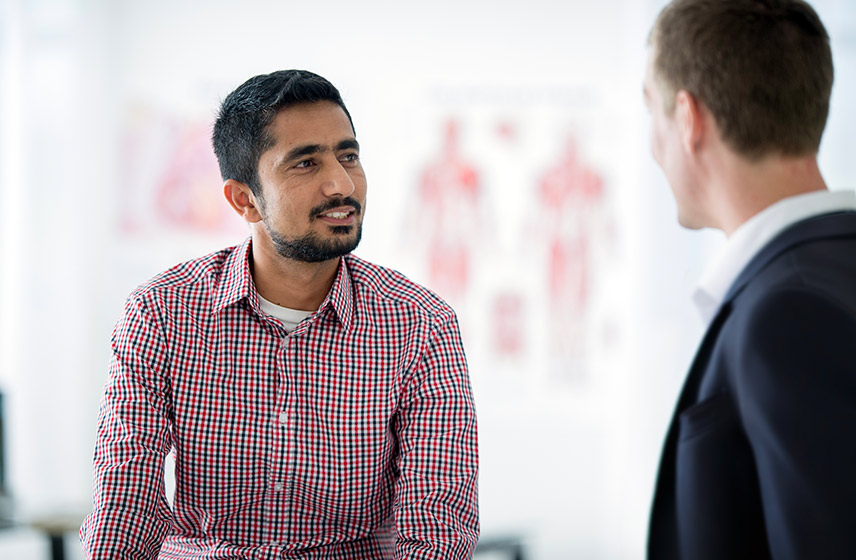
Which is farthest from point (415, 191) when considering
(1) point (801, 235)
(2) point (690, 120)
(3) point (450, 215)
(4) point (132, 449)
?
(1) point (801, 235)

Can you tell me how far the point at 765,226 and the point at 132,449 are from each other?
115 cm

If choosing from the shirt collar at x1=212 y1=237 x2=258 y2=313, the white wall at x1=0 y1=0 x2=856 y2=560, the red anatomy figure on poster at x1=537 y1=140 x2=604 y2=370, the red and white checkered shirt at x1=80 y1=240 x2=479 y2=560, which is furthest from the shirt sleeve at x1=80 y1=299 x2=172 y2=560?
the red anatomy figure on poster at x1=537 y1=140 x2=604 y2=370

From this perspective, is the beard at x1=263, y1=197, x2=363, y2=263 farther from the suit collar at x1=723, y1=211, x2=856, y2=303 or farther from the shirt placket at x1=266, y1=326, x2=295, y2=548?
the suit collar at x1=723, y1=211, x2=856, y2=303

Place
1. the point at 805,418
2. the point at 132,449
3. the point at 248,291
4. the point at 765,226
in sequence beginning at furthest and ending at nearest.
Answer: the point at 248,291 → the point at 132,449 → the point at 765,226 → the point at 805,418

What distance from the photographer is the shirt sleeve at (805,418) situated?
87 centimetres

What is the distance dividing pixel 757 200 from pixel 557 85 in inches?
110

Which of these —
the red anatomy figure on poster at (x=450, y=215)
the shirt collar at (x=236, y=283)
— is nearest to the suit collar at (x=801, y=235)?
the shirt collar at (x=236, y=283)

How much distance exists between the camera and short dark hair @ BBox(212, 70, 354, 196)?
1.61 metres

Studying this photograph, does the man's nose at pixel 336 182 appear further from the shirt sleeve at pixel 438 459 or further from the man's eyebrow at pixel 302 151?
the shirt sleeve at pixel 438 459

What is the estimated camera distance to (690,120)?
3.66 ft

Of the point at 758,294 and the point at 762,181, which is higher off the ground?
the point at 762,181

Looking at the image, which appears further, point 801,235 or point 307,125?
point 307,125

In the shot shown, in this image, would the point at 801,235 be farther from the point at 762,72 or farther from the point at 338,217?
the point at 338,217

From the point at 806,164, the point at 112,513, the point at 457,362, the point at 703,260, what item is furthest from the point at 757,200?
the point at 703,260
